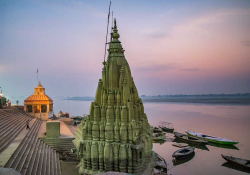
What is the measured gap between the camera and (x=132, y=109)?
29.9ft

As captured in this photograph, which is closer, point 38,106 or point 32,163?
point 32,163

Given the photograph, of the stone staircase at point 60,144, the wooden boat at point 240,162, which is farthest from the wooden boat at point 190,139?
the stone staircase at point 60,144

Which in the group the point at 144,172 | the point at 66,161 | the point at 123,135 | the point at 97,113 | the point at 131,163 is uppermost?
the point at 97,113

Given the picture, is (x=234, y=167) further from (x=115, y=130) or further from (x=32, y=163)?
(x=32, y=163)

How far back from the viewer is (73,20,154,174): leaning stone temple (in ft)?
28.7

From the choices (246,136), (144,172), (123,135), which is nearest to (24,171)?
(123,135)

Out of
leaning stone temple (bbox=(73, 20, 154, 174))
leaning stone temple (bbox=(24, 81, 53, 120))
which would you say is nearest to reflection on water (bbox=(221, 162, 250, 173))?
leaning stone temple (bbox=(73, 20, 154, 174))

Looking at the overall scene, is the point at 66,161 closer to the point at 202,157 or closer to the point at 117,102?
the point at 117,102

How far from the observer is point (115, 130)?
8.80 m

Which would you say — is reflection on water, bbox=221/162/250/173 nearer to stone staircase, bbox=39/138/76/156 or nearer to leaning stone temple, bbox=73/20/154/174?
leaning stone temple, bbox=73/20/154/174

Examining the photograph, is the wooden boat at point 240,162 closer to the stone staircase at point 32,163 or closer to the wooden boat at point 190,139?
the wooden boat at point 190,139

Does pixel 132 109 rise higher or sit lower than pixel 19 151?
higher

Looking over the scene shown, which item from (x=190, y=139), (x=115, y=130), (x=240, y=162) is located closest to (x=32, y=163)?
(x=115, y=130)

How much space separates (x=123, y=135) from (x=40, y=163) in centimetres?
590
